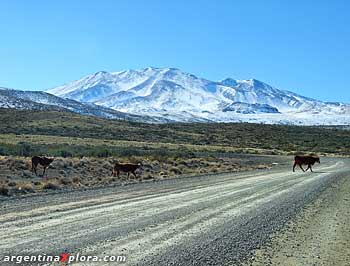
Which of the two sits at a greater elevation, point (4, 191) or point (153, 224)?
point (153, 224)

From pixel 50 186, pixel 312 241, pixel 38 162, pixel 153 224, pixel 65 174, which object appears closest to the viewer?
pixel 312 241

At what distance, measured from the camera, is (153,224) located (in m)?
13.2

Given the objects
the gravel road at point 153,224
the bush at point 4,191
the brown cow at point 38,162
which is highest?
the brown cow at point 38,162

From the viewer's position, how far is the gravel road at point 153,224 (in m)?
9.86

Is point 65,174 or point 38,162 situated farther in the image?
point 65,174

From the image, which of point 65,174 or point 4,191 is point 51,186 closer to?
point 4,191

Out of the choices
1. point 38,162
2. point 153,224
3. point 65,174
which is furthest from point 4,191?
point 65,174

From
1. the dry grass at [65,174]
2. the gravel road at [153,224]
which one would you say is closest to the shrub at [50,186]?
the dry grass at [65,174]

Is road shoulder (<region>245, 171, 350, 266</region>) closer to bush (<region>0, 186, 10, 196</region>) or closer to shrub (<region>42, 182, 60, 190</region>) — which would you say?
bush (<region>0, 186, 10, 196</region>)

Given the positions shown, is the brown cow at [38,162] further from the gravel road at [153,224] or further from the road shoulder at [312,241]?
the road shoulder at [312,241]

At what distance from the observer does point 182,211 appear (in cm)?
1598

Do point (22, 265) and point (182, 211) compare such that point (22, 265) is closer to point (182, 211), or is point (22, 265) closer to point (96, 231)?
point (96, 231)

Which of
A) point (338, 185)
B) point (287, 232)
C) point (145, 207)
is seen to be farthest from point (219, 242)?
point (338, 185)

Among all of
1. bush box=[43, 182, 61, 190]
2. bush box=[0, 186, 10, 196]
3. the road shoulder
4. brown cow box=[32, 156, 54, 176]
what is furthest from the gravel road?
brown cow box=[32, 156, 54, 176]
